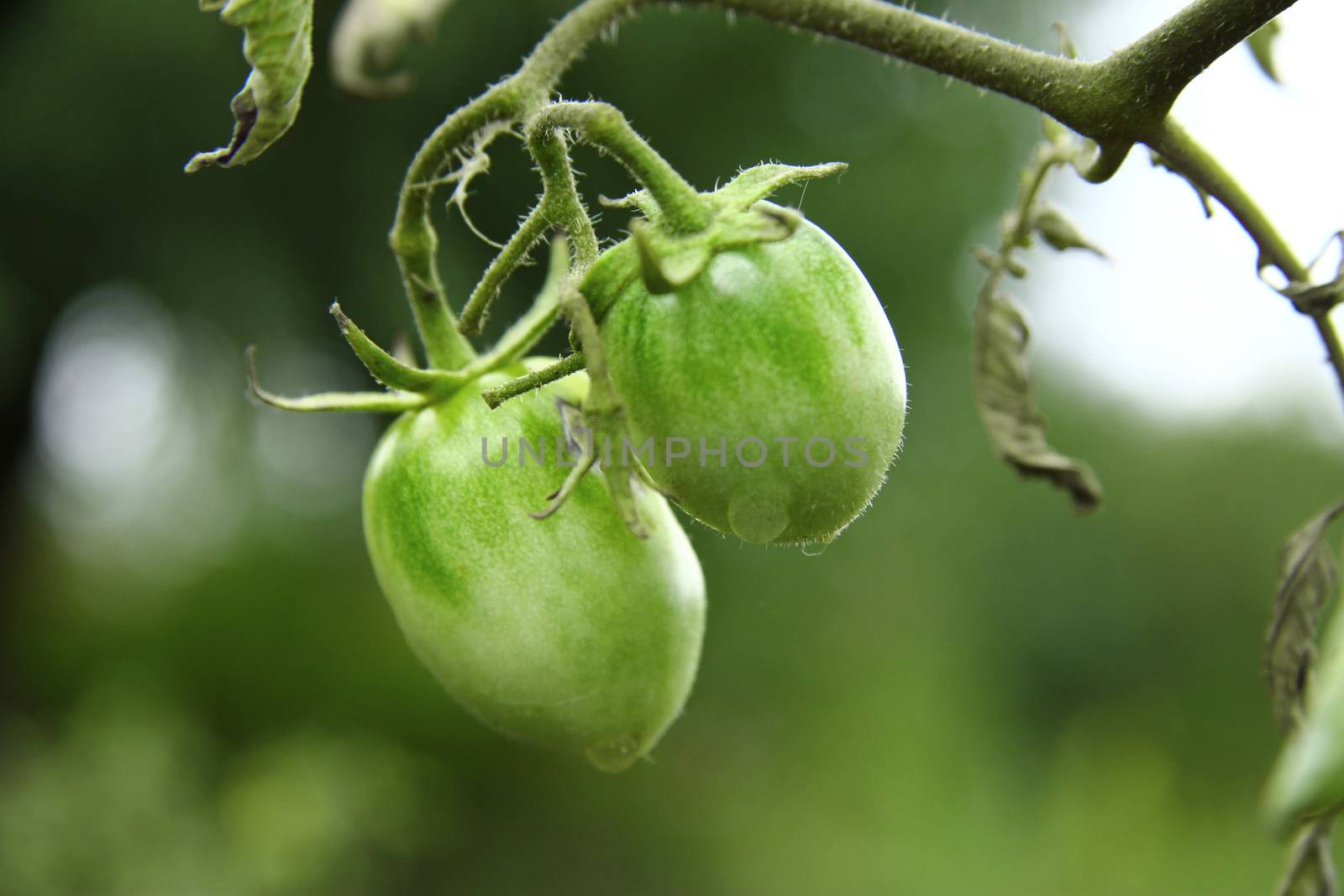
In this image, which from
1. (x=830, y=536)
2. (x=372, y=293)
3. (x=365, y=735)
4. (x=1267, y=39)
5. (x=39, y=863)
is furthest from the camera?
(x=365, y=735)

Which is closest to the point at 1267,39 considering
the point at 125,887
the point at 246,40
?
the point at 246,40

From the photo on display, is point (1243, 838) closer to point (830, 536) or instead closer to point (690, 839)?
point (690, 839)

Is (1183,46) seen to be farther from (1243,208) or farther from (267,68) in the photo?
(267,68)

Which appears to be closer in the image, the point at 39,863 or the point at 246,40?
the point at 246,40

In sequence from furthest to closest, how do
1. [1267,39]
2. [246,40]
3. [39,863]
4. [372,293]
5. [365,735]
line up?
[365,735] < [372,293] < [39,863] < [1267,39] < [246,40]

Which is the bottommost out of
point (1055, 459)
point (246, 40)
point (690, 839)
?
point (690, 839)

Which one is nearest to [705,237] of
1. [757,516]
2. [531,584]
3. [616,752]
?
[757,516]

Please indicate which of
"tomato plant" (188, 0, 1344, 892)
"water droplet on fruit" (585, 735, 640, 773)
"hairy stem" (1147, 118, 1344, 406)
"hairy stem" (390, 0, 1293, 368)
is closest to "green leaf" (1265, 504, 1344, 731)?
"tomato plant" (188, 0, 1344, 892)
